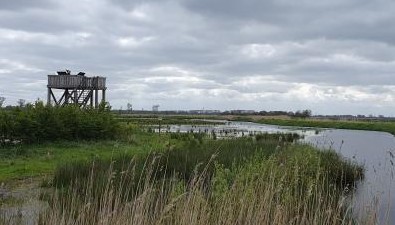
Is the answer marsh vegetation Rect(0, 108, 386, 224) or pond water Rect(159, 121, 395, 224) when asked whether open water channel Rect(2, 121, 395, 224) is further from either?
marsh vegetation Rect(0, 108, 386, 224)

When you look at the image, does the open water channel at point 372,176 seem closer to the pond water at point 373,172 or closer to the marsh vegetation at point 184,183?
the pond water at point 373,172

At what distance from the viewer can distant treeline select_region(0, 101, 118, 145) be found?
74.4 feet

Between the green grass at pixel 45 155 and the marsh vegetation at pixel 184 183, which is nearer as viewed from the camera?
the marsh vegetation at pixel 184 183

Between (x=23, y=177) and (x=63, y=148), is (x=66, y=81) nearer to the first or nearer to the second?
(x=63, y=148)

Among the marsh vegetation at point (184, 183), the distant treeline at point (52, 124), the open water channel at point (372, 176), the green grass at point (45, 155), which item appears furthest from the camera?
the distant treeline at point (52, 124)

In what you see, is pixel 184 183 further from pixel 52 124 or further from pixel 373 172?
pixel 52 124

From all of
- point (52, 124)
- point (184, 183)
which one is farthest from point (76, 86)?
point (184, 183)

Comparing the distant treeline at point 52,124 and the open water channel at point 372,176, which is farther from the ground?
the distant treeline at point 52,124

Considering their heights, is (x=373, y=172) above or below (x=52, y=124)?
below

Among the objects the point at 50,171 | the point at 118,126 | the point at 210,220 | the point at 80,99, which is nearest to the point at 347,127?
the point at 80,99

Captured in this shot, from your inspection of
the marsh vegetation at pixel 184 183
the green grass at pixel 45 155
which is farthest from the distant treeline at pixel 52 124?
the green grass at pixel 45 155

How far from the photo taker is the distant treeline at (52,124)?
74.4 ft

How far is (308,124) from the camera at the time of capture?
101 metres

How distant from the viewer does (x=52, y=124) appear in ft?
80.1
